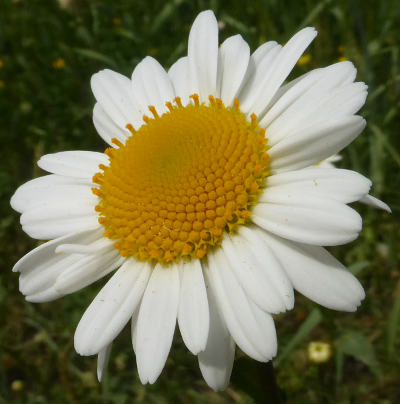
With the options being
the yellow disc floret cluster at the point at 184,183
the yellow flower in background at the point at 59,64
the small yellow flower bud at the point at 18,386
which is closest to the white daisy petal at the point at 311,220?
the yellow disc floret cluster at the point at 184,183

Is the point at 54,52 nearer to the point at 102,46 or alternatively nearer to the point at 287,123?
the point at 102,46

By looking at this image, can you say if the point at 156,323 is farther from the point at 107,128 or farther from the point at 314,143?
the point at 107,128

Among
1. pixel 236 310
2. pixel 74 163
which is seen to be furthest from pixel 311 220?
pixel 74 163

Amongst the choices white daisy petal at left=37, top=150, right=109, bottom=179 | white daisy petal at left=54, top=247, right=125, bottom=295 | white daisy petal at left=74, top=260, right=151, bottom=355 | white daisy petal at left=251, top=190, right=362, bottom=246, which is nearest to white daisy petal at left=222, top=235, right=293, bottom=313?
white daisy petal at left=251, top=190, right=362, bottom=246

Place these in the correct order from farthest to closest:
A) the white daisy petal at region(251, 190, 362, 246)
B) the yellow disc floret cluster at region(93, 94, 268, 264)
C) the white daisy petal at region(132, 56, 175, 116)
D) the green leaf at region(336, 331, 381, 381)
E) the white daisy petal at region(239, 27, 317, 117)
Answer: the green leaf at region(336, 331, 381, 381) → the white daisy petal at region(132, 56, 175, 116) → the white daisy petal at region(239, 27, 317, 117) → the yellow disc floret cluster at region(93, 94, 268, 264) → the white daisy petal at region(251, 190, 362, 246)

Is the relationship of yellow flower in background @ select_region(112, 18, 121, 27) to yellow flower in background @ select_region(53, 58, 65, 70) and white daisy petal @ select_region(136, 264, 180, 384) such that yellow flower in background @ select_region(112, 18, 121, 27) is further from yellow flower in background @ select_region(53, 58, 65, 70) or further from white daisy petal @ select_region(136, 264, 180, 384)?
white daisy petal @ select_region(136, 264, 180, 384)

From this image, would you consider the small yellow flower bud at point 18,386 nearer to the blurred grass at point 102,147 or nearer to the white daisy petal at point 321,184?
the blurred grass at point 102,147

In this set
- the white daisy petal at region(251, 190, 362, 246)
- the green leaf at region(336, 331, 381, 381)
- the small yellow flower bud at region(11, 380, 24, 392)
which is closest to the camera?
the white daisy petal at region(251, 190, 362, 246)
